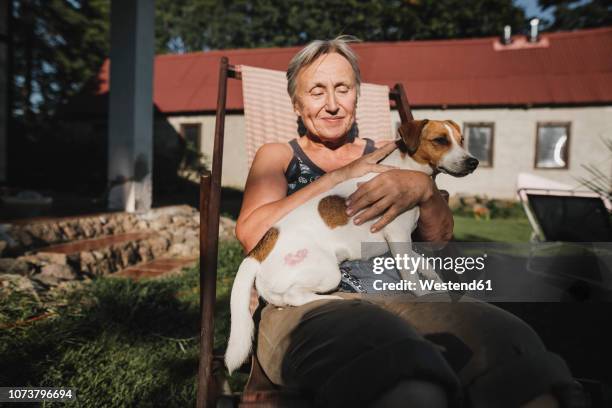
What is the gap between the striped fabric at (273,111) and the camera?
7.99 feet

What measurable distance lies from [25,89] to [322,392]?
26.9m

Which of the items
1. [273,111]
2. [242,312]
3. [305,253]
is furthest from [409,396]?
[273,111]

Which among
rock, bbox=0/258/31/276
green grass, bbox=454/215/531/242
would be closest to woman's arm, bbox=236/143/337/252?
rock, bbox=0/258/31/276

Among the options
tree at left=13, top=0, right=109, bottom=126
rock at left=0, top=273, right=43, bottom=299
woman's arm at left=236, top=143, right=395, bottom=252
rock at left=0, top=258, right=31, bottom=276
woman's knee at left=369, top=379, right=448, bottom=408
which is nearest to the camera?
woman's knee at left=369, top=379, right=448, bottom=408

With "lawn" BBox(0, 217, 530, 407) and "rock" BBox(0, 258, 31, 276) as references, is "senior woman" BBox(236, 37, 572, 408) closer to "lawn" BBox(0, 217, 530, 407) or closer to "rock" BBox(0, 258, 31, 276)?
"lawn" BBox(0, 217, 530, 407)

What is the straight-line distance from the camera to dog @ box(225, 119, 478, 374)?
4.66 ft

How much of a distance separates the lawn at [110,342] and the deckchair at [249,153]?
0.67 meters

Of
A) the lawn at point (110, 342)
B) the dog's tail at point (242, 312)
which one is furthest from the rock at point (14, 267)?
the dog's tail at point (242, 312)

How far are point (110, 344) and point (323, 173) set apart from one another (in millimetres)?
1657

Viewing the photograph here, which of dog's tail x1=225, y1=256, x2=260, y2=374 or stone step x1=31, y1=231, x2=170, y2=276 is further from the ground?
dog's tail x1=225, y1=256, x2=260, y2=374

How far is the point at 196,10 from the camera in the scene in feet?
114

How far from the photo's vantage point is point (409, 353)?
3.63 ft

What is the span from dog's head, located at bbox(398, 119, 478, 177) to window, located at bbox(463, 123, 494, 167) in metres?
13.3

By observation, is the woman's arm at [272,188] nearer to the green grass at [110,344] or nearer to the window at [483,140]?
the green grass at [110,344]
